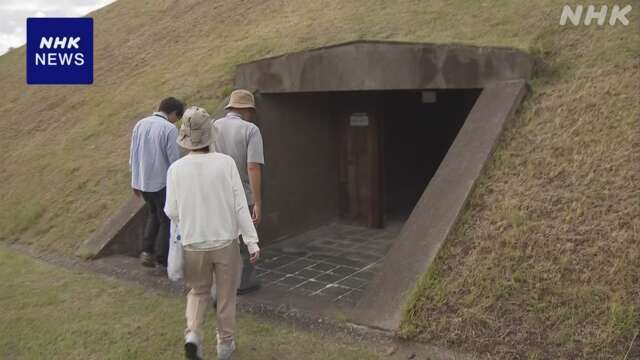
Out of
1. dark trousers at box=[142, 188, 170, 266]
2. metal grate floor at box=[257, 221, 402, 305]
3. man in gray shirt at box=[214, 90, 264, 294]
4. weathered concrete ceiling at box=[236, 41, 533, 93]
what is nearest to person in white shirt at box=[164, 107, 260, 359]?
man in gray shirt at box=[214, 90, 264, 294]

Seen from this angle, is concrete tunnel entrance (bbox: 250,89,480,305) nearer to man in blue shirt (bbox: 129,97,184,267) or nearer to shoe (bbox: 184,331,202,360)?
man in blue shirt (bbox: 129,97,184,267)

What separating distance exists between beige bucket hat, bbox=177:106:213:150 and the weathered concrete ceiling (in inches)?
134

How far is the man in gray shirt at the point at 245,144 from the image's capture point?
15.7 ft

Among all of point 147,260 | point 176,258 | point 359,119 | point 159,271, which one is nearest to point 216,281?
point 176,258

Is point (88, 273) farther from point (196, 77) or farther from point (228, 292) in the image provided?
point (196, 77)

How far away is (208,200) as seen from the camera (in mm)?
3695

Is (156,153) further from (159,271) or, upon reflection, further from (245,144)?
(159,271)

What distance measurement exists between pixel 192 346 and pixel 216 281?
47cm

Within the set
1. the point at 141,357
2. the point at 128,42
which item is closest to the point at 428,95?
the point at 141,357

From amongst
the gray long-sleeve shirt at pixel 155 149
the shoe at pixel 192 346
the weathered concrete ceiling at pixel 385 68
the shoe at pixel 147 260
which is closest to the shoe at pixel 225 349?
the shoe at pixel 192 346

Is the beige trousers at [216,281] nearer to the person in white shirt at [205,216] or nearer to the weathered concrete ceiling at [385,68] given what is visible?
the person in white shirt at [205,216]

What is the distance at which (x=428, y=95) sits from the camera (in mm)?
8781

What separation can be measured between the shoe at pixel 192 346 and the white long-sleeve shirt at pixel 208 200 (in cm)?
65

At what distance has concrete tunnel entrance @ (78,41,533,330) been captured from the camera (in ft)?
16.3
